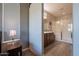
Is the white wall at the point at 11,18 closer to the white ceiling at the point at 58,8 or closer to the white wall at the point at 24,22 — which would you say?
the white wall at the point at 24,22

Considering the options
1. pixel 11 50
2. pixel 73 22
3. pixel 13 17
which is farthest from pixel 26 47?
pixel 73 22

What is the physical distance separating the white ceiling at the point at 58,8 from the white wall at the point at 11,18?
1.31ft

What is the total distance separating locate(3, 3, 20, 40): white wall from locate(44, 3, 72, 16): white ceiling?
400 millimetres

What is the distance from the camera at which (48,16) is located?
1.53 metres

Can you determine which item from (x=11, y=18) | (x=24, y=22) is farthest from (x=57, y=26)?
(x=11, y=18)

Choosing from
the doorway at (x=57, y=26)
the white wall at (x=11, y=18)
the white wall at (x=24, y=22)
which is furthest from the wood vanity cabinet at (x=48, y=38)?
the white wall at (x=11, y=18)

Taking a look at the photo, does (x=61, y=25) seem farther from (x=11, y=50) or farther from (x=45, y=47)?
(x=11, y=50)

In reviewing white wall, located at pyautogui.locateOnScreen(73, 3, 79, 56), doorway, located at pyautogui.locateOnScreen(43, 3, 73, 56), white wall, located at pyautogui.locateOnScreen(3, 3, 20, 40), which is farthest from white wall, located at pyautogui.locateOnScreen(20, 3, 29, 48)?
white wall, located at pyautogui.locateOnScreen(73, 3, 79, 56)

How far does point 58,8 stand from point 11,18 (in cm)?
65

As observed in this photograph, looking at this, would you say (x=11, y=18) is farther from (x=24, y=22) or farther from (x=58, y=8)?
(x=58, y=8)

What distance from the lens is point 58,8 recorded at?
152cm

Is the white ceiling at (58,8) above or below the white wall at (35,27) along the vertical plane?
above

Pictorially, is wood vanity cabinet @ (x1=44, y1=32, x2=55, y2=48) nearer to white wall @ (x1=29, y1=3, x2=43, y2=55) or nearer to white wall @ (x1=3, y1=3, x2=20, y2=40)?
white wall @ (x1=29, y1=3, x2=43, y2=55)

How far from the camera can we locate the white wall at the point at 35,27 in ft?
4.98
